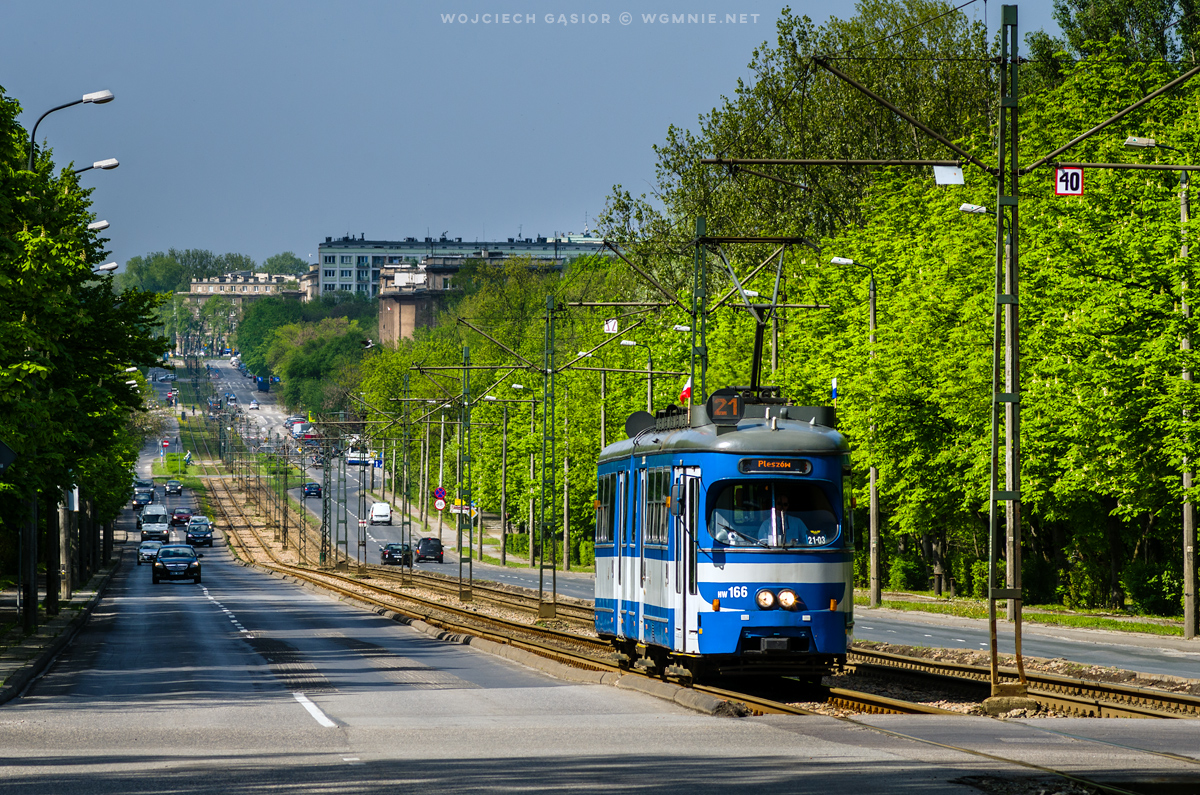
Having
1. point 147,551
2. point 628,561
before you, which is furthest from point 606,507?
point 147,551

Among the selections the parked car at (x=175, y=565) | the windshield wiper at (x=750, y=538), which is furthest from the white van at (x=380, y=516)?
the windshield wiper at (x=750, y=538)

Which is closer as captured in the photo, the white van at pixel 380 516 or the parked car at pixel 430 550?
the parked car at pixel 430 550

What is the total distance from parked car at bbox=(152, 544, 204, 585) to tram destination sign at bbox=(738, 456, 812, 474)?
60635 mm

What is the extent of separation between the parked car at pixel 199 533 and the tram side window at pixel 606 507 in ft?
307

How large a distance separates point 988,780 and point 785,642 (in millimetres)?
7406

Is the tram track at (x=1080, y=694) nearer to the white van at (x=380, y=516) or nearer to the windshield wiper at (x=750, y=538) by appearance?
the windshield wiper at (x=750, y=538)

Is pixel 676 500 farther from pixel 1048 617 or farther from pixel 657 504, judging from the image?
pixel 1048 617

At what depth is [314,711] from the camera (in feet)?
57.6

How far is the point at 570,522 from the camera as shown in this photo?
8081 centimetres

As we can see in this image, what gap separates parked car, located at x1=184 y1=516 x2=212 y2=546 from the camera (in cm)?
11406

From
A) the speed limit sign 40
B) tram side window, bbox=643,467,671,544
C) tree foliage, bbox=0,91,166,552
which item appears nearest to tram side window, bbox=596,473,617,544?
tram side window, bbox=643,467,671,544

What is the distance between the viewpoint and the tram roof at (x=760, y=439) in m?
19.1

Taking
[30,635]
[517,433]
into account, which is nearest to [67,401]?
[30,635]

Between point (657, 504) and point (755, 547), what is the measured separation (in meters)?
1.99
